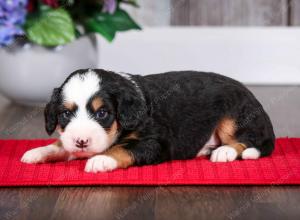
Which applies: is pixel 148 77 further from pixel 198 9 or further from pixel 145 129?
pixel 198 9

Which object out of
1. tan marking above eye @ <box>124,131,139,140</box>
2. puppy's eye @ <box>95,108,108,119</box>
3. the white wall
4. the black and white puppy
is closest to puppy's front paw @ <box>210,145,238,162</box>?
the black and white puppy

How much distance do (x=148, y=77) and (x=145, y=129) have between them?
0.25 metres

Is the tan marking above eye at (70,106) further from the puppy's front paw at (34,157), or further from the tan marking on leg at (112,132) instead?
the puppy's front paw at (34,157)

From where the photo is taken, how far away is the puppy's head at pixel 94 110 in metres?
2.46

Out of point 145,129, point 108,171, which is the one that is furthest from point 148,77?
point 108,171

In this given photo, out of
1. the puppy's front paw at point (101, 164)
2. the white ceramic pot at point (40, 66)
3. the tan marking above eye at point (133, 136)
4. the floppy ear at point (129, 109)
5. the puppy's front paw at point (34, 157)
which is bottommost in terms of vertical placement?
the white ceramic pot at point (40, 66)

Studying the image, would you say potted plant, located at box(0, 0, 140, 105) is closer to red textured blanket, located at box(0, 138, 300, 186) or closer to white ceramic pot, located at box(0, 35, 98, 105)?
white ceramic pot, located at box(0, 35, 98, 105)

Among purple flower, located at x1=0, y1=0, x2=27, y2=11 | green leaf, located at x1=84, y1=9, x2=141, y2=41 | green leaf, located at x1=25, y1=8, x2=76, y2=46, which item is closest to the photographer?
purple flower, located at x1=0, y1=0, x2=27, y2=11

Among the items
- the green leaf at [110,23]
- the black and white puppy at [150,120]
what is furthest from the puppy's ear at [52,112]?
the green leaf at [110,23]

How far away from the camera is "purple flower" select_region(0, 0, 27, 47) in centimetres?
343

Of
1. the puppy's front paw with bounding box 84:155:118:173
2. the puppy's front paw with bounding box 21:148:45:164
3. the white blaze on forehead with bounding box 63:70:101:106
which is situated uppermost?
the white blaze on forehead with bounding box 63:70:101:106

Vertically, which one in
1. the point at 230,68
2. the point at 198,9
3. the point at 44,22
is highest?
the point at 44,22

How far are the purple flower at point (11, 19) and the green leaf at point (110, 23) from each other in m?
0.37

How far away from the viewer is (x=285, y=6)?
4562 millimetres
